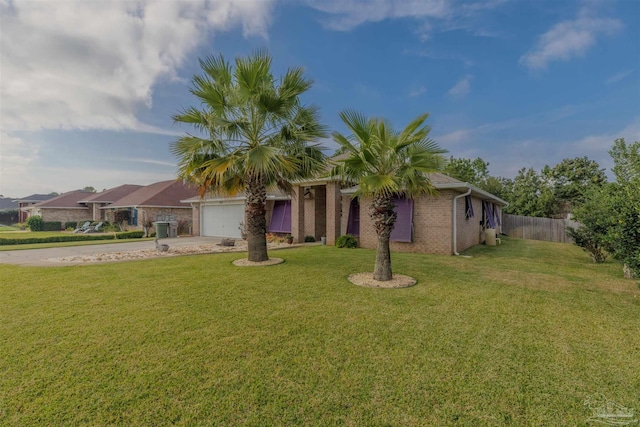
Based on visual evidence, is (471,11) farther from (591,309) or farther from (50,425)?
(50,425)

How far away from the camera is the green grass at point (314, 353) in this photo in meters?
2.54

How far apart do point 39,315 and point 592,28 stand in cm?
1853

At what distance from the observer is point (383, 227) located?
7090mm

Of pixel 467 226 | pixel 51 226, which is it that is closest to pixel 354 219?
pixel 467 226

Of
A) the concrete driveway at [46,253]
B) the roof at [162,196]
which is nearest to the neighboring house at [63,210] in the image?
the roof at [162,196]

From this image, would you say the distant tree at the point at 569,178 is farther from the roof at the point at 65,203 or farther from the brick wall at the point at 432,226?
the roof at the point at 65,203

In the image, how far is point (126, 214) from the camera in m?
26.1

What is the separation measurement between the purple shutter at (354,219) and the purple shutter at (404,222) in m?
2.28

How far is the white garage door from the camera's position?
19.6 meters

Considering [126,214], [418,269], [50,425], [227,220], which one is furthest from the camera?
[126,214]

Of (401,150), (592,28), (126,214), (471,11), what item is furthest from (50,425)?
(126,214)

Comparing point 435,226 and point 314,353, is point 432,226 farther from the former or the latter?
point 314,353

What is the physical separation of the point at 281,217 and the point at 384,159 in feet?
36.5

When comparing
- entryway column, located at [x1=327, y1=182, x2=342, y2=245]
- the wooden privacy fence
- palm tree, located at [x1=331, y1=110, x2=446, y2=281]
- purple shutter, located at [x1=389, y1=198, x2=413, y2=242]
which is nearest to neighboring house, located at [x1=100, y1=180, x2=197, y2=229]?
entryway column, located at [x1=327, y1=182, x2=342, y2=245]
